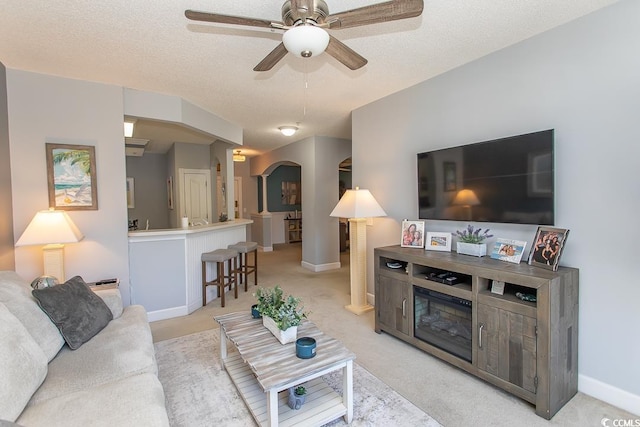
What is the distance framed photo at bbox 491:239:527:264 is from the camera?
2.31m

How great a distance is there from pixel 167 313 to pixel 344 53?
3.42 metres

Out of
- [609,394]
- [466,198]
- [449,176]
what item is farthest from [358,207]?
[609,394]

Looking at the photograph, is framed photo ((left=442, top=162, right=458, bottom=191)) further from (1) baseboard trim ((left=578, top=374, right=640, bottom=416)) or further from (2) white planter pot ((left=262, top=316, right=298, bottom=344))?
(2) white planter pot ((left=262, top=316, right=298, bottom=344))

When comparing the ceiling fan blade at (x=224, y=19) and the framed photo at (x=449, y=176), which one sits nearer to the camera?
the ceiling fan blade at (x=224, y=19)

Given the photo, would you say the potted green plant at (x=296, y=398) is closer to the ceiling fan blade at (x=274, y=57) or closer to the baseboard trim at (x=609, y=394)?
the baseboard trim at (x=609, y=394)

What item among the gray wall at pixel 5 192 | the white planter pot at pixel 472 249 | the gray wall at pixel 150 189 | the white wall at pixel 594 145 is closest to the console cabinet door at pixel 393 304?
the white planter pot at pixel 472 249

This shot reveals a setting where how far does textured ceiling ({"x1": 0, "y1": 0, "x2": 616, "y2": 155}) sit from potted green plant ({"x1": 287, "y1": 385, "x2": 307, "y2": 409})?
95.8 inches

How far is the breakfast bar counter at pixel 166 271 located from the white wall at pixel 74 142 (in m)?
0.13

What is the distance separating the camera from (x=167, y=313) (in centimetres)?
359

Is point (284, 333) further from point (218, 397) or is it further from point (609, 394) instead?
point (609, 394)

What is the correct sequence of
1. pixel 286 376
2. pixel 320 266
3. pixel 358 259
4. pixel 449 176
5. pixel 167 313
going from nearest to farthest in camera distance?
pixel 286 376
pixel 449 176
pixel 167 313
pixel 358 259
pixel 320 266

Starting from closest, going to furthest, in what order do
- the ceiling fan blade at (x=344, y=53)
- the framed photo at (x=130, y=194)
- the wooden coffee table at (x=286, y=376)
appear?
the wooden coffee table at (x=286, y=376), the ceiling fan blade at (x=344, y=53), the framed photo at (x=130, y=194)

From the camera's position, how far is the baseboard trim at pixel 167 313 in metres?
3.50

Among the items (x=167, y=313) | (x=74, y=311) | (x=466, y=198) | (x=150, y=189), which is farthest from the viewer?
(x=150, y=189)
